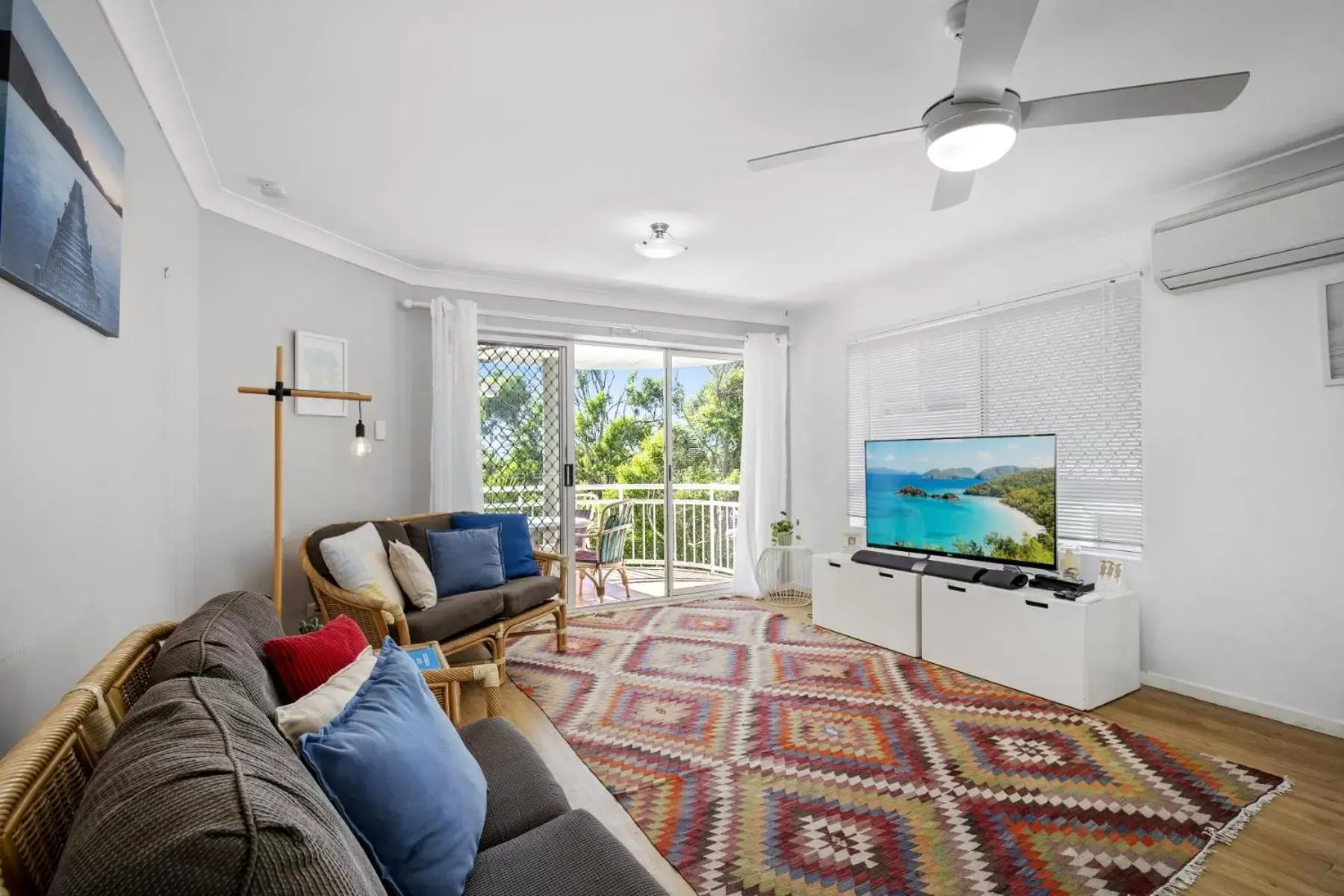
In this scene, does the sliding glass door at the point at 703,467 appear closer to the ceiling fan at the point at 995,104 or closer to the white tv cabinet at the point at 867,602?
the white tv cabinet at the point at 867,602

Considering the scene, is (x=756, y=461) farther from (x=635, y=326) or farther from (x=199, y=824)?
(x=199, y=824)

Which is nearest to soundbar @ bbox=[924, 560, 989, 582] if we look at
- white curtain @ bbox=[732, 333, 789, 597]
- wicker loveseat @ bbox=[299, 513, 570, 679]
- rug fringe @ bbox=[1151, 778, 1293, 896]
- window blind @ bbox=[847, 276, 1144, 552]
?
window blind @ bbox=[847, 276, 1144, 552]

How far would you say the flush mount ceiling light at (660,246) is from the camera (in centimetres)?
346

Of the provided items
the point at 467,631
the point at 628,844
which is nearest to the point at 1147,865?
the point at 628,844

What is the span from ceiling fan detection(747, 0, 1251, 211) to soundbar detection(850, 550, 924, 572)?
246 centimetres

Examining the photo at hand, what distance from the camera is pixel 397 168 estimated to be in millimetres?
2783

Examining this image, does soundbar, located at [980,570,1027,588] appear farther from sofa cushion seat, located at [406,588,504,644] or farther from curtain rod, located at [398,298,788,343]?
curtain rod, located at [398,298,788,343]

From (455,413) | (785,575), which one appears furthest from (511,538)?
(785,575)

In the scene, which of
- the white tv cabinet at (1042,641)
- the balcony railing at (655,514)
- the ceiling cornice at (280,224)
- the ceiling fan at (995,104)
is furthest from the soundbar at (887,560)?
the ceiling fan at (995,104)

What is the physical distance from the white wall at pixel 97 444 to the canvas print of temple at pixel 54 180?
0.22 feet

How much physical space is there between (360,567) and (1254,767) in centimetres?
380

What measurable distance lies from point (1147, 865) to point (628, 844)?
153cm

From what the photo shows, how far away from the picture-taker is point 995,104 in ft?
5.85

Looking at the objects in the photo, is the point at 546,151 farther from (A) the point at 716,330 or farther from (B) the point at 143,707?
(A) the point at 716,330
